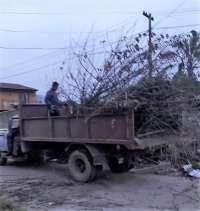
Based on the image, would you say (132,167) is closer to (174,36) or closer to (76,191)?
(76,191)

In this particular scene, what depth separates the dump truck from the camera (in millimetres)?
7117

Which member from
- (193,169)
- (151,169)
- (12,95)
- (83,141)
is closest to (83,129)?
(83,141)

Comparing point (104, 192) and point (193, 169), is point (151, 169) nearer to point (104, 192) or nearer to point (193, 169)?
point (193, 169)

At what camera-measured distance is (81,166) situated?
8.16 m

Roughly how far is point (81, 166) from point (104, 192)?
1.28 metres

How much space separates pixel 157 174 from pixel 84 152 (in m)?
2.12

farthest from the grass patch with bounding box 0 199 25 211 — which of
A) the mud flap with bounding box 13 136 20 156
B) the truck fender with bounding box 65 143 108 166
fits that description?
the mud flap with bounding box 13 136 20 156

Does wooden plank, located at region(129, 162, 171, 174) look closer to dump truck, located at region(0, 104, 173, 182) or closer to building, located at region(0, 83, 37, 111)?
dump truck, located at region(0, 104, 173, 182)

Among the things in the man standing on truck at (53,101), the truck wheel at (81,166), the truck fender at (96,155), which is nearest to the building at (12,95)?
the man standing on truck at (53,101)

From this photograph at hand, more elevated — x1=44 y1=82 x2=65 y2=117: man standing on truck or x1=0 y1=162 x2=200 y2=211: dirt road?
x1=44 y1=82 x2=65 y2=117: man standing on truck

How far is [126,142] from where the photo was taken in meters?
6.95

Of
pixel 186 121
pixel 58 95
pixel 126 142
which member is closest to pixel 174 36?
pixel 186 121

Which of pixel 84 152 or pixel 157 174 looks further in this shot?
pixel 157 174

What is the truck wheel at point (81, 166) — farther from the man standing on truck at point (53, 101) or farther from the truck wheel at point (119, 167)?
the man standing on truck at point (53, 101)
